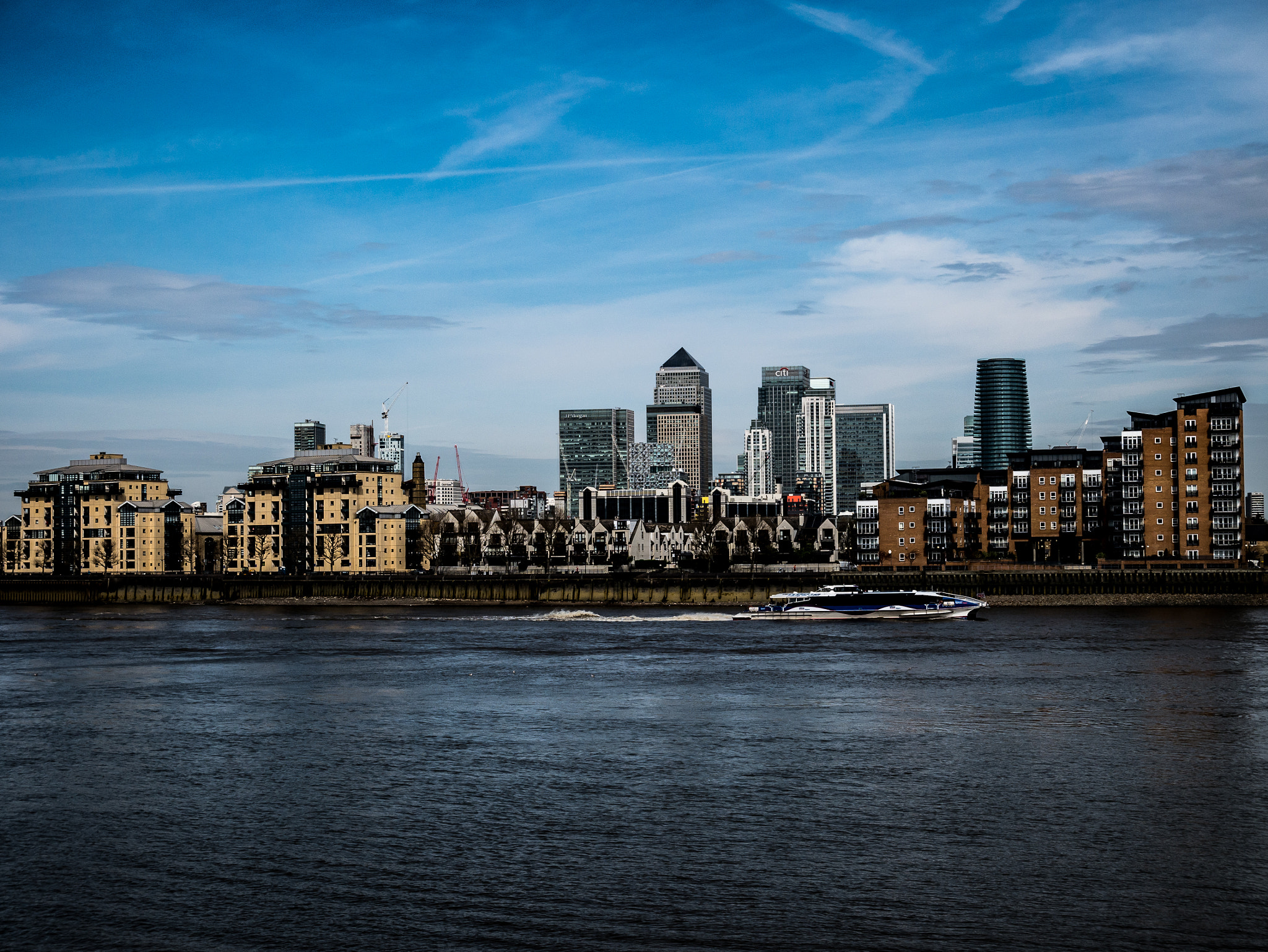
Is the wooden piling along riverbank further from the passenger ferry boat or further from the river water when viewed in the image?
the river water

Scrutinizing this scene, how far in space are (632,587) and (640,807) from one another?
123856mm

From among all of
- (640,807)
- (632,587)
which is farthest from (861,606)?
(640,807)

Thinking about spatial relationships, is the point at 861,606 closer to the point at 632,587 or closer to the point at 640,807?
the point at 632,587

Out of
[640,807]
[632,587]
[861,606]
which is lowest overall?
[632,587]

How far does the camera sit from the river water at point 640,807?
28016 mm

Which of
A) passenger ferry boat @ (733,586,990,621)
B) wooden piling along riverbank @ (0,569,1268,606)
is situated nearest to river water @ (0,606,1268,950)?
passenger ferry boat @ (733,586,990,621)

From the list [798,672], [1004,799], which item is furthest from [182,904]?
[798,672]

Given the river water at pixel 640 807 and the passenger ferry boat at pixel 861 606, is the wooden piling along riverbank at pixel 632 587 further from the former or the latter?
the river water at pixel 640 807

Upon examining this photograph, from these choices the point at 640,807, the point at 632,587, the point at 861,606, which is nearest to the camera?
the point at 640,807

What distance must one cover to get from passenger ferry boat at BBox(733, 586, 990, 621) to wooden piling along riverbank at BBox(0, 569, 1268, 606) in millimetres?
20482

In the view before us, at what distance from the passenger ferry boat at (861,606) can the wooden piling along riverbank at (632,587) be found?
20.5 meters

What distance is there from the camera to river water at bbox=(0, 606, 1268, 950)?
28.0 metres

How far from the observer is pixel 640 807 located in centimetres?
3847

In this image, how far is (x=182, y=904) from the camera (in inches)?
1164
